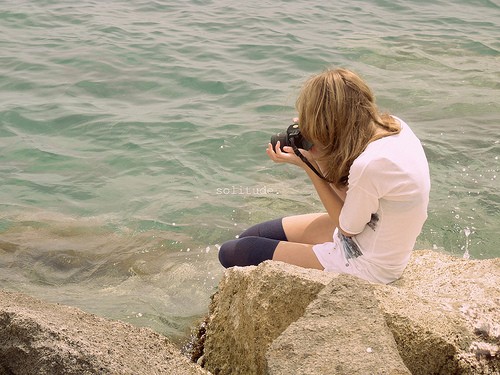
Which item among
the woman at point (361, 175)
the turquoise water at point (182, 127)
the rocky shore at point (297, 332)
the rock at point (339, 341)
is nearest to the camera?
the rock at point (339, 341)

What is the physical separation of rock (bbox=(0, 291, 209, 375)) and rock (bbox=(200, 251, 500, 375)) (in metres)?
0.49

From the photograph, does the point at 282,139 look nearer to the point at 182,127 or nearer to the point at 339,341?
the point at 339,341

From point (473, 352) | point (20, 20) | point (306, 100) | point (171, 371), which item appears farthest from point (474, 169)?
point (20, 20)

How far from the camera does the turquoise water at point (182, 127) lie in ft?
19.2

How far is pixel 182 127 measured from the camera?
8320 mm

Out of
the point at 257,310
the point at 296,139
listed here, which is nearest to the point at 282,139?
the point at 296,139

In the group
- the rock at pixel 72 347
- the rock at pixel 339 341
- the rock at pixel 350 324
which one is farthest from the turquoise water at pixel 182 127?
the rock at pixel 339 341

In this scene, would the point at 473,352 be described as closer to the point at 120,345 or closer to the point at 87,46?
the point at 120,345

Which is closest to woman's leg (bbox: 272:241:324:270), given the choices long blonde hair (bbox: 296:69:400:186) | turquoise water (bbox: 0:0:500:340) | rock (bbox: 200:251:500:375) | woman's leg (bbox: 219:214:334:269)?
woman's leg (bbox: 219:214:334:269)

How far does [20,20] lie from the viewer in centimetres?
1209

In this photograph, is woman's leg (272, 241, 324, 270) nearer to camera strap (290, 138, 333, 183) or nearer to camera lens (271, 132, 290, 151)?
camera strap (290, 138, 333, 183)

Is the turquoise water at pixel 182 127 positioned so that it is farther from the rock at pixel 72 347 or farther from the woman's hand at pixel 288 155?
the rock at pixel 72 347

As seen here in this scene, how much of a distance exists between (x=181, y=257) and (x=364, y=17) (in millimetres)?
8653

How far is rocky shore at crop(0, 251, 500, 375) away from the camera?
2629mm
